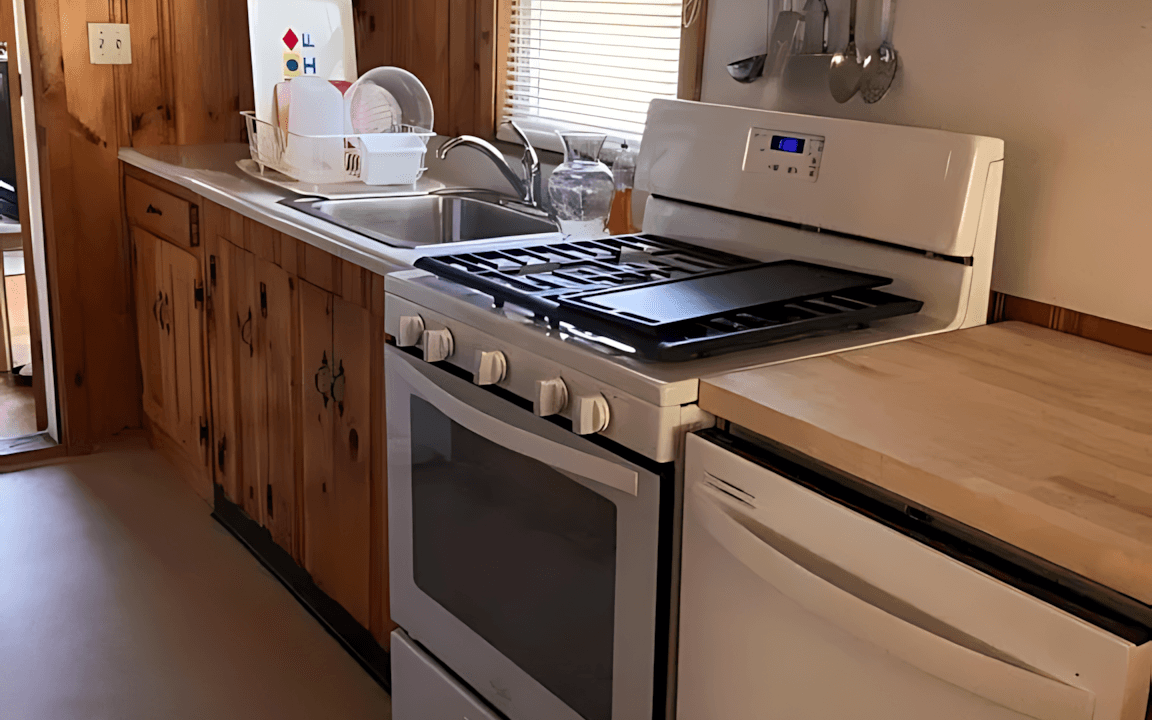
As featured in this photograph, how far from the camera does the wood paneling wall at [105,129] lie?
3.02 metres

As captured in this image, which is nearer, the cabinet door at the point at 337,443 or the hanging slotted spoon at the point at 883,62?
the hanging slotted spoon at the point at 883,62

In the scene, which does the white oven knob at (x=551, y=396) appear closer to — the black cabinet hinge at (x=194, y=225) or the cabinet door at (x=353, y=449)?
the cabinet door at (x=353, y=449)

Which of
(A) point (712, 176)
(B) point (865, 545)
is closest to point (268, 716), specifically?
(A) point (712, 176)

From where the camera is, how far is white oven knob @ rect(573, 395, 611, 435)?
1252 millimetres

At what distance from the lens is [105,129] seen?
3.09 metres

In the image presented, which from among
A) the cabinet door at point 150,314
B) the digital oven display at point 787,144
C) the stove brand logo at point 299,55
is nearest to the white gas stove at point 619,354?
the digital oven display at point 787,144

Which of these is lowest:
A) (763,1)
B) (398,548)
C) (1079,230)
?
(398,548)

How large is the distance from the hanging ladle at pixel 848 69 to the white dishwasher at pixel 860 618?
0.73m

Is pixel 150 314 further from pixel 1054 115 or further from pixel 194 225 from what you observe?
pixel 1054 115

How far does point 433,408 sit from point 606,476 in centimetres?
44

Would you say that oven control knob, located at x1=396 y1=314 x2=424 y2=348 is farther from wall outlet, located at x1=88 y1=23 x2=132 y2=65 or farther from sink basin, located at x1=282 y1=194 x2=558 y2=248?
wall outlet, located at x1=88 y1=23 x2=132 y2=65

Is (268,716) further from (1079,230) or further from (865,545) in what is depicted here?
(1079,230)

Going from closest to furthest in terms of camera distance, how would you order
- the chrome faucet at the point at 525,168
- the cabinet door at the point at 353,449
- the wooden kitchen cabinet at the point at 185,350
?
the cabinet door at the point at 353,449, the chrome faucet at the point at 525,168, the wooden kitchen cabinet at the point at 185,350

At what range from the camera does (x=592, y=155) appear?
81.0 inches
